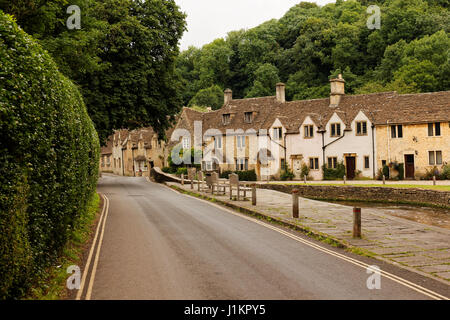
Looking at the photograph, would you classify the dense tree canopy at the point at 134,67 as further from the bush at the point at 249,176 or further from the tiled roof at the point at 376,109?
the tiled roof at the point at 376,109

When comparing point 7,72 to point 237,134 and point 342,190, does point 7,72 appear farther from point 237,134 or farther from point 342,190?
point 237,134

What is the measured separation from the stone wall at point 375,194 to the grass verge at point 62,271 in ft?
84.6

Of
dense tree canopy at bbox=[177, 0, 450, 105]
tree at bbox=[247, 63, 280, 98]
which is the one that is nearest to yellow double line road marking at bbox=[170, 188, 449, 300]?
dense tree canopy at bbox=[177, 0, 450, 105]

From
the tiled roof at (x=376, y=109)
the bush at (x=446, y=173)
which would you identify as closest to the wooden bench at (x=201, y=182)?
the tiled roof at (x=376, y=109)

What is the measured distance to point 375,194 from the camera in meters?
35.8

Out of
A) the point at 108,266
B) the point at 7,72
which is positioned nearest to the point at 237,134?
the point at 108,266

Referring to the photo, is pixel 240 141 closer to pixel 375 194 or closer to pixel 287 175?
pixel 287 175

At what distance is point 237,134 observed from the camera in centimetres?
5822

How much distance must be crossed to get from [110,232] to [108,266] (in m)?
4.74

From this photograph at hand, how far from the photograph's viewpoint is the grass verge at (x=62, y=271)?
738 centimetres

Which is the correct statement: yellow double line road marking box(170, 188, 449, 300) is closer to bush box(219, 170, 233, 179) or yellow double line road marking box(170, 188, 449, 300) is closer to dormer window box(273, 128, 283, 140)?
dormer window box(273, 128, 283, 140)

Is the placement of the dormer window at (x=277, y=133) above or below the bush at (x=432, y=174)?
above

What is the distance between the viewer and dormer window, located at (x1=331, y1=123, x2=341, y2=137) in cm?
4962

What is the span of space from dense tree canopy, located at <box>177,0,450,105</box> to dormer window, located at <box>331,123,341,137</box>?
17.4 m
